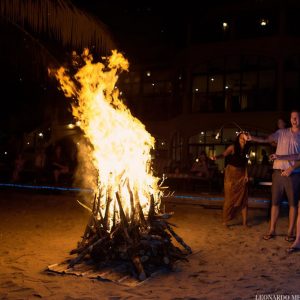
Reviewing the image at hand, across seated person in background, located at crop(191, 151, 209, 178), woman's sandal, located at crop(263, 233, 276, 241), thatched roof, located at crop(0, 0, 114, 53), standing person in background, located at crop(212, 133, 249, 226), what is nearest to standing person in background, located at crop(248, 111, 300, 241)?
woman's sandal, located at crop(263, 233, 276, 241)

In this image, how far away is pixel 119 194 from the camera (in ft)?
18.9

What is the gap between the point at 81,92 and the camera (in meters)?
6.51

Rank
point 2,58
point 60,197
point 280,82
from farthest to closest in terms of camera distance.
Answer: point 280,82 < point 60,197 < point 2,58

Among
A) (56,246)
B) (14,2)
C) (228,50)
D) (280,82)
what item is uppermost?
(228,50)

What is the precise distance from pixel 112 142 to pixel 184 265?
193 cm

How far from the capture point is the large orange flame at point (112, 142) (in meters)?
5.82

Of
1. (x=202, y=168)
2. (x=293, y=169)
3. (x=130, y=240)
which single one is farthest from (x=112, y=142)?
(x=202, y=168)

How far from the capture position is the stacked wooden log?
17.2 ft

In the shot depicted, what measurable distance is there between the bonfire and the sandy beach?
368 mm

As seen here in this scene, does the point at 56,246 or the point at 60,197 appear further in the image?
the point at 60,197

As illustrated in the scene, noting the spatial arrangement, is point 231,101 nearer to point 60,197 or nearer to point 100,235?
point 60,197

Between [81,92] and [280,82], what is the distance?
16.5 m

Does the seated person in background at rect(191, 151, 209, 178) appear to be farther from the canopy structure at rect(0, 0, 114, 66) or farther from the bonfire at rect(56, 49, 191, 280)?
the bonfire at rect(56, 49, 191, 280)

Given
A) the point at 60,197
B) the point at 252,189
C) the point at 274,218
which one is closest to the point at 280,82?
the point at 252,189
